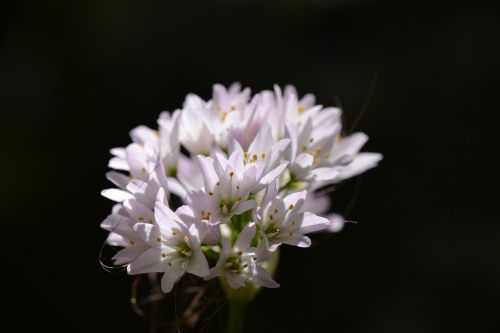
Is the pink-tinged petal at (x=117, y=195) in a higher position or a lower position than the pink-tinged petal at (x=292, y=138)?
lower

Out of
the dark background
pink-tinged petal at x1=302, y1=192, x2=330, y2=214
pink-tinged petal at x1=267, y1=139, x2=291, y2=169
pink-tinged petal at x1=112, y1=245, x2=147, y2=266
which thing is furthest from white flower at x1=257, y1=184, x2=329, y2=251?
the dark background

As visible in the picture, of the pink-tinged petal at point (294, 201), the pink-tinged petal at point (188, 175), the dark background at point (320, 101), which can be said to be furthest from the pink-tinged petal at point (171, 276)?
the dark background at point (320, 101)

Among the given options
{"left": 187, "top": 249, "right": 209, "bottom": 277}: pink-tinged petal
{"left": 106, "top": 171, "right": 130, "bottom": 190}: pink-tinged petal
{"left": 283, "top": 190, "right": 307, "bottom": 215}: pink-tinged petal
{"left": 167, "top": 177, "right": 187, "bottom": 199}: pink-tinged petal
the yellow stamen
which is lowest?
{"left": 187, "top": 249, "right": 209, "bottom": 277}: pink-tinged petal

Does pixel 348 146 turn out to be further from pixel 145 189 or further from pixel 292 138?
pixel 145 189

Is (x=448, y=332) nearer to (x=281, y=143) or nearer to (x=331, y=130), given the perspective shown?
(x=331, y=130)

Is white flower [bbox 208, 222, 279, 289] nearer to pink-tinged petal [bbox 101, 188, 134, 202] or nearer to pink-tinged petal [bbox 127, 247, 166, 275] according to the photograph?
pink-tinged petal [bbox 127, 247, 166, 275]

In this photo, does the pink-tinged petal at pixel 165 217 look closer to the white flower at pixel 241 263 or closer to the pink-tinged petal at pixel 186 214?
the pink-tinged petal at pixel 186 214
